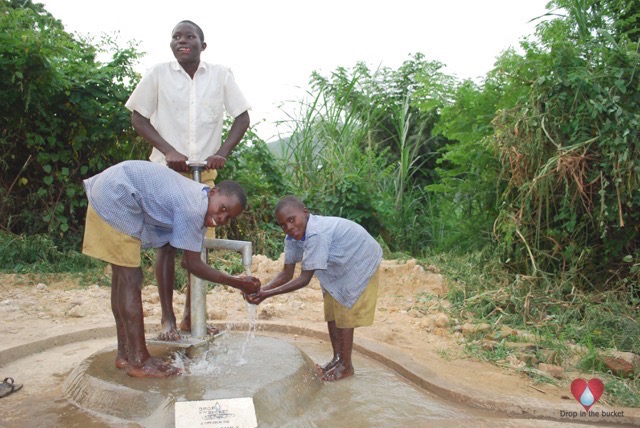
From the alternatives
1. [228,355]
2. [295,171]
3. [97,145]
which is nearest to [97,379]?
[228,355]

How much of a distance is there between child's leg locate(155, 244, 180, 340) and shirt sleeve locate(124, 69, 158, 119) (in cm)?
77

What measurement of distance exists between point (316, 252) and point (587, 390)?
4.80ft

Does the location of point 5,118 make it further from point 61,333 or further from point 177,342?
point 177,342

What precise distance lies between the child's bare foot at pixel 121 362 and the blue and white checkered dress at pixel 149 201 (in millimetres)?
577

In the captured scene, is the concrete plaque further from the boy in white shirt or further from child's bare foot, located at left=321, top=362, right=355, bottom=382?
the boy in white shirt

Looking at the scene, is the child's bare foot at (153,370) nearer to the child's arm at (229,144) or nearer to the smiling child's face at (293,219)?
the smiling child's face at (293,219)

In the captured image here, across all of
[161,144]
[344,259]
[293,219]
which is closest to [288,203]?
[293,219]

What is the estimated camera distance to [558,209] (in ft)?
14.6

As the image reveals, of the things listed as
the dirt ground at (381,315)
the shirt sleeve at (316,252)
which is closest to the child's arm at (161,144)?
the shirt sleeve at (316,252)

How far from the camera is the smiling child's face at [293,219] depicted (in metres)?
2.83

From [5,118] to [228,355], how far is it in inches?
167

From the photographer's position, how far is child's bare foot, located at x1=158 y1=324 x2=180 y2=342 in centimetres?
308

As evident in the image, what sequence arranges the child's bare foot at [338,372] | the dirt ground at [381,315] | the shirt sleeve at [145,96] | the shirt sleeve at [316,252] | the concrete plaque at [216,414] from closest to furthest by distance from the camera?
1. the concrete plaque at [216,414]
2. the shirt sleeve at [316,252]
3. the child's bare foot at [338,372]
4. the dirt ground at [381,315]
5. the shirt sleeve at [145,96]

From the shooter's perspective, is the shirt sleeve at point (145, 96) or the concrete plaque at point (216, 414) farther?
the shirt sleeve at point (145, 96)
